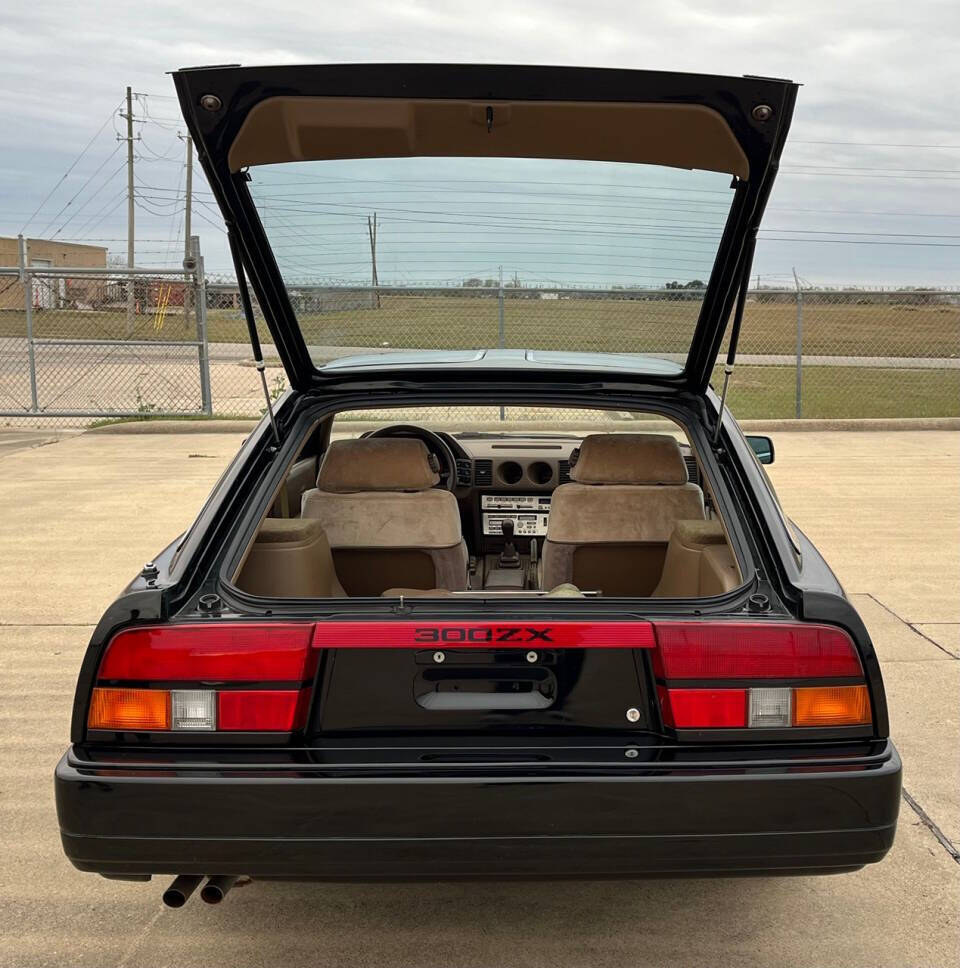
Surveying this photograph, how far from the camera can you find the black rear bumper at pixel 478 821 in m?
2.25

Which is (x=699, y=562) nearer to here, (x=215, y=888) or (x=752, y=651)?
(x=752, y=651)

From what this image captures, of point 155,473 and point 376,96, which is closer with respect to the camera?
point 376,96

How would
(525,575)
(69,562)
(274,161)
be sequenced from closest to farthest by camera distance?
(274,161), (525,575), (69,562)

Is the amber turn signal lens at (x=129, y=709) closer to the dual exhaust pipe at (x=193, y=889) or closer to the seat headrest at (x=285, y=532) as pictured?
the dual exhaust pipe at (x=193, y=889)

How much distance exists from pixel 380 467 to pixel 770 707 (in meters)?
1.67

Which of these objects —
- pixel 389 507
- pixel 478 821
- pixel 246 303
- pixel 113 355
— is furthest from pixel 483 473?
pixel 113 355

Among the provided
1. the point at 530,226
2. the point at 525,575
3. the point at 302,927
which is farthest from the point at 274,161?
the point at 525,575

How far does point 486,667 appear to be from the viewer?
2.42m

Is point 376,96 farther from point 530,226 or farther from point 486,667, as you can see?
point 486,667

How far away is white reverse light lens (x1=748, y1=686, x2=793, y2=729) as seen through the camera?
2.35 metres

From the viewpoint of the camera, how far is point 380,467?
361cm

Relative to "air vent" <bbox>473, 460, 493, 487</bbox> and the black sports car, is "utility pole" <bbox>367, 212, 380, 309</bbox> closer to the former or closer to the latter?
the black sports car

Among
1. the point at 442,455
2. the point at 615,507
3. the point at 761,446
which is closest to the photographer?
the point at 615,507

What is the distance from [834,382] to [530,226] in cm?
1689
